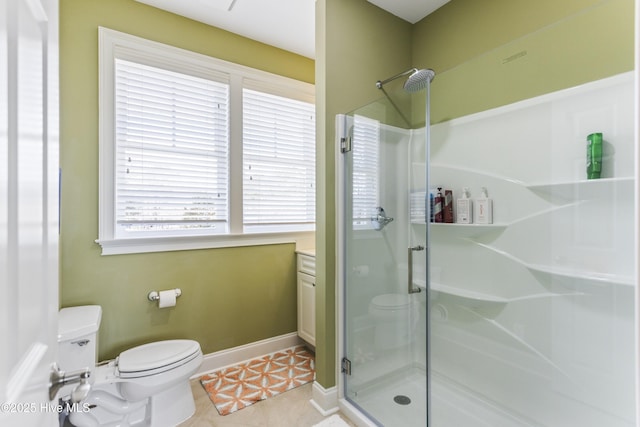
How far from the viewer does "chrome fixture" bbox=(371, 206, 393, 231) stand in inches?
79.7

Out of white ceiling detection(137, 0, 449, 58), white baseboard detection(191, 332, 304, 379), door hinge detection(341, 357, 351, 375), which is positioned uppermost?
white ceiling detection(137, 0, 449, 58)

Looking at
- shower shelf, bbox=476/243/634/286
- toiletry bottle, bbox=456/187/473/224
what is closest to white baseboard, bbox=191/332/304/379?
toiletry bottle, bbox=456/187/473/224

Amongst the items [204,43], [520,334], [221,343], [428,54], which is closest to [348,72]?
[428,54]

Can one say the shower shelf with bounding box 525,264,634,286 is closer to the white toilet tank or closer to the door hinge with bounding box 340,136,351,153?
the door hinge with bounding box 340,136,351,153

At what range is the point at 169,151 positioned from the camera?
224 cm

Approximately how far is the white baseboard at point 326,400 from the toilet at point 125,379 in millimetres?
769

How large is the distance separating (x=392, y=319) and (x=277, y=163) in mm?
1581

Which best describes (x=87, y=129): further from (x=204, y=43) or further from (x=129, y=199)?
(x=204, y=43)

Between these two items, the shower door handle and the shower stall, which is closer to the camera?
the shower stall

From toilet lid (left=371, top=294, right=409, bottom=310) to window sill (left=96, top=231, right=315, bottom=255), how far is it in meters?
0.99

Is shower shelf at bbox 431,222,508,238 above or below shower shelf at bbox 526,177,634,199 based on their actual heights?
below

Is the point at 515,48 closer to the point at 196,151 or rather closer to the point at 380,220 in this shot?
the point at 380,220

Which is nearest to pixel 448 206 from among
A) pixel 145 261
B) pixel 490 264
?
pixel 490 264

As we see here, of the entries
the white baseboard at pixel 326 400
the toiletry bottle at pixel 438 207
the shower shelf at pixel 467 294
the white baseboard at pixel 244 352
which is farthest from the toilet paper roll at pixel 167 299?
the toiletry bottle at pixel 438 207
